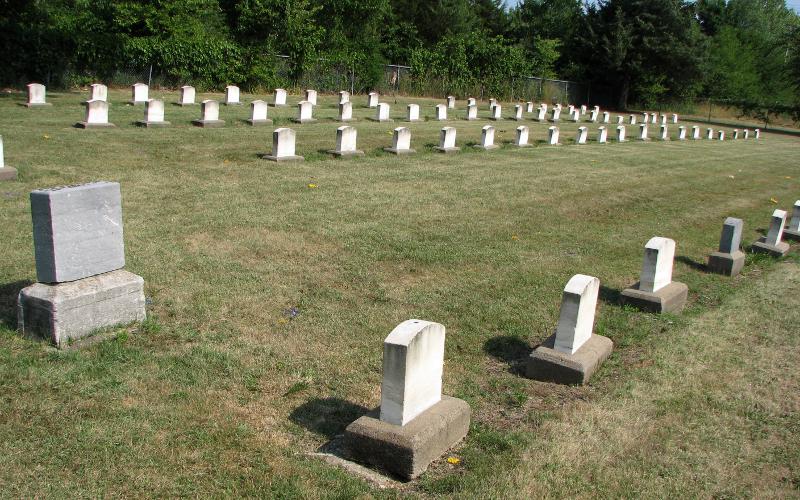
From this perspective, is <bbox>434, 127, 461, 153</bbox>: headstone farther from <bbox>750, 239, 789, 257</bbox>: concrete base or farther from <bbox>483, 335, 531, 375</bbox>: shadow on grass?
<bbox>483, 335, 531, 375</bbox>: shadow on grass

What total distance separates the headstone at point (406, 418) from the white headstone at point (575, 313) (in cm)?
149

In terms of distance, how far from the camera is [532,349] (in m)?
6.11

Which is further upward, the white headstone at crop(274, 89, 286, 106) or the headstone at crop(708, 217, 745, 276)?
the white headstone at crop(274, 89, 286, 106)

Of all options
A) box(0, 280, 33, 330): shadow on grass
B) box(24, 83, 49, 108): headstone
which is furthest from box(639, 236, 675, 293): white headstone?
box(24, 83, 49, 108): headstone

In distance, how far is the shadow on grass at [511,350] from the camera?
573cm

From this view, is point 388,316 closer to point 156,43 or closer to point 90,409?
point 90,409

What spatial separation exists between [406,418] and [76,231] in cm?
300

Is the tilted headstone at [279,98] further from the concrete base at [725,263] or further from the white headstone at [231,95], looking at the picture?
the concrete base at [725,263]

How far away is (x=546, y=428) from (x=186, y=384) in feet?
8.13

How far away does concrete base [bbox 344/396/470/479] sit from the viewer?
4.02 m

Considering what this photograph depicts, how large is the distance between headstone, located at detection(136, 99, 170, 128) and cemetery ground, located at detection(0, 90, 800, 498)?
346 cm

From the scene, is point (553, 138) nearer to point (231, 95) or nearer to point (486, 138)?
point (486, 138)

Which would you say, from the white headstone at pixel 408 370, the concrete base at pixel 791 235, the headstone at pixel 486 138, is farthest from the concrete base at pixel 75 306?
the headstone at pixel 486 138

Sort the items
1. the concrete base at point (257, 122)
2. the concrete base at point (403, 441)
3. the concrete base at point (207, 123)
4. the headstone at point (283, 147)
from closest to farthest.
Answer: the concrete base at point (403, 441), the headstone at point (283, 147), the concrete base at point (207, 123), the concrete base at point (257, 122)
